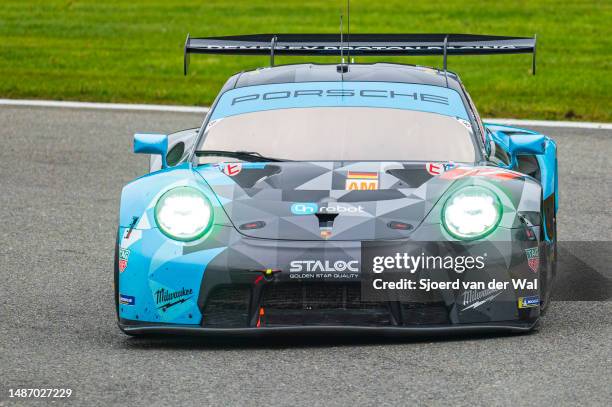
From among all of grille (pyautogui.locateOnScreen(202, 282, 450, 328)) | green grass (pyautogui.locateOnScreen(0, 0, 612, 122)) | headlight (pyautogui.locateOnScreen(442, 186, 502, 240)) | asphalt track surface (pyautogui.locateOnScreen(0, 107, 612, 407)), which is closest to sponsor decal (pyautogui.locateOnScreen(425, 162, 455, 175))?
headlight (pyautogui.locateOnScreen(442, 186, 502, 240))

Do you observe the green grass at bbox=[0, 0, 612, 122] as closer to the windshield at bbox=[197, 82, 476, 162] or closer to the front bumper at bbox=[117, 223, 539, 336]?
the windshield at bbox=[197, 82, 476, 162]

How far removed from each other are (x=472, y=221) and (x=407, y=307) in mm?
446

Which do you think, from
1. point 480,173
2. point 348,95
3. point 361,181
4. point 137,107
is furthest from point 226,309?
point 137,107

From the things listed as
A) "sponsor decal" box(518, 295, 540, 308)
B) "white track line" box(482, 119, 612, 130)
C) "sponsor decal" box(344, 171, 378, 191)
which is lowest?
"white track line" box(482, 119, 612, 130)

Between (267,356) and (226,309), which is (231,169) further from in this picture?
(267,356)

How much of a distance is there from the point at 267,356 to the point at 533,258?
116 centimetres

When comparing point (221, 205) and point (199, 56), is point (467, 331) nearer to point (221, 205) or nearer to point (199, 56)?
point (221, 205)

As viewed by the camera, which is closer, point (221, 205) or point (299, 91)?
point (221, 205)

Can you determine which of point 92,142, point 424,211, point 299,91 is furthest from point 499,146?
point 92,142

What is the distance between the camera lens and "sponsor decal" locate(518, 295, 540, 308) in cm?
554

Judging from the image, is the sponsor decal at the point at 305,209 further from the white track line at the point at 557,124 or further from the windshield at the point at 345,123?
the white track line at the point at 557,124

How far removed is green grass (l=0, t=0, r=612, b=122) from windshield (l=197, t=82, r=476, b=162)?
6835 mm

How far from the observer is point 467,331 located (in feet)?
18.1

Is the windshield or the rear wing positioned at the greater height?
the rear wing
